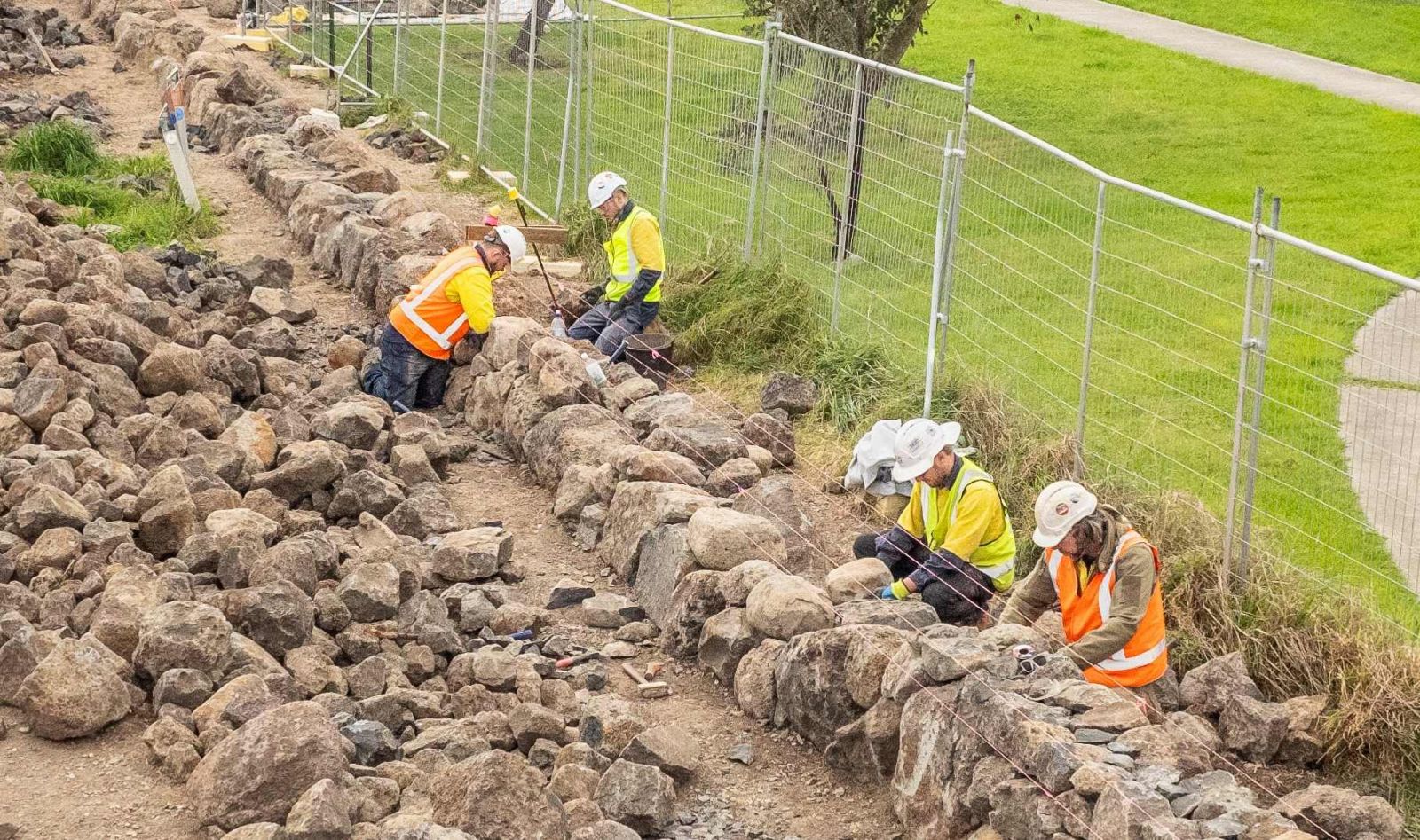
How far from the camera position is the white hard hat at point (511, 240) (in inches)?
483

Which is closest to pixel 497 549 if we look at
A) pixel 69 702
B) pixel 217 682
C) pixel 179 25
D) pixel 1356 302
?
pixel 217 682

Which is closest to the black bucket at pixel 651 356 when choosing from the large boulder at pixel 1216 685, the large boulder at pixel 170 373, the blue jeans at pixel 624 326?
the blue jeans at pixel 624 326

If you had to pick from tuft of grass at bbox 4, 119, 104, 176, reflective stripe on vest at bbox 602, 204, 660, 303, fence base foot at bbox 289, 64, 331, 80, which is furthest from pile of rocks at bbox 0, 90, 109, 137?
reflective stripe on vest at bbox 602, 204, 660, 303

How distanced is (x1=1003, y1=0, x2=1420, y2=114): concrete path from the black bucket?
46.0 ft

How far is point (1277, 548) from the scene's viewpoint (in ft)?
28.0

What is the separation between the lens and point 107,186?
17.0 metres

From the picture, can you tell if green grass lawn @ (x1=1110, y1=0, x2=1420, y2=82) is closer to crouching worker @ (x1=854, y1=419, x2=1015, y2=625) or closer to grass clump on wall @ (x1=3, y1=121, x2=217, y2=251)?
grass clump on wall @ (x1=3, y1=121, x2=217, y2=251)

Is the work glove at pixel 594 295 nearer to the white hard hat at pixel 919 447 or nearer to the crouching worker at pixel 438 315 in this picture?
the crouching worker at pixel 438 315

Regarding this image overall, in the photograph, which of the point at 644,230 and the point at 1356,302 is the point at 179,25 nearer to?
the point at 644,230

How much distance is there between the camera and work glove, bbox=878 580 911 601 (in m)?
8.45

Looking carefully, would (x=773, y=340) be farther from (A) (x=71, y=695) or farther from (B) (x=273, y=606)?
(A) (x=71, y=695)

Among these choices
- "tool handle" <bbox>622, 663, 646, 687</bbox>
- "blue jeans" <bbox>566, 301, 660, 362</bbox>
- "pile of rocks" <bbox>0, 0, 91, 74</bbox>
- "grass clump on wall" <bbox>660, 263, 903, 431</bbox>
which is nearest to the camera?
"tool handle" <bbox>622, 663, 646, 687</bbox>

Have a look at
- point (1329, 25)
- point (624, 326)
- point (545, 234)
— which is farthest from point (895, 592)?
point (1329, 25)

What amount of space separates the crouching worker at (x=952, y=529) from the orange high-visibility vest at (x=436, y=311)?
4.47 meters
